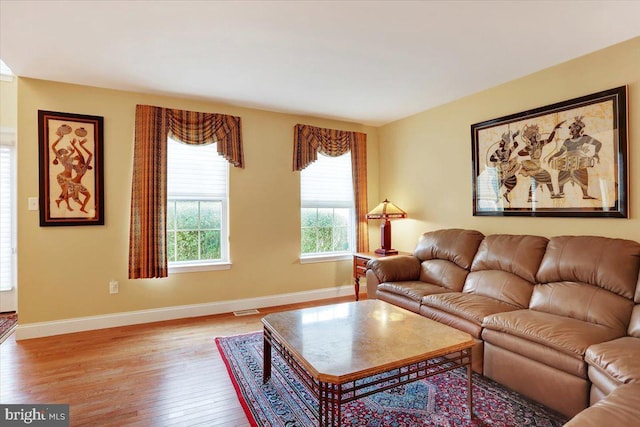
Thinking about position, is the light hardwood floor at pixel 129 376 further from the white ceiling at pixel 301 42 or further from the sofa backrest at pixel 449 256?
the white ceiling at pixel 301 42

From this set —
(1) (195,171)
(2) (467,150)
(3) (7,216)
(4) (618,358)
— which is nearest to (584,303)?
(4) (618,358)

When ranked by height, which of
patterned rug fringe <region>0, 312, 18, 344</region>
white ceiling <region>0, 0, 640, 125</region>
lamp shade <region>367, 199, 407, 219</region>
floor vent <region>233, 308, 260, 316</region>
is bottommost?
floor vent <region>233, 308, 260, 316</region>

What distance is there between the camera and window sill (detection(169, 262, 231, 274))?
3.76m

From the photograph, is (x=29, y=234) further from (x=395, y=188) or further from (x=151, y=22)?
(x=395, y=188)

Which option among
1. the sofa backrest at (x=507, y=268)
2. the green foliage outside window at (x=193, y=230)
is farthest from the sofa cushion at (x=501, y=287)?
the green foliage outside window at (x=193, y=230)

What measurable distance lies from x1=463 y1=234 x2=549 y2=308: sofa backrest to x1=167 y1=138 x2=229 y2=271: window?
2.80m

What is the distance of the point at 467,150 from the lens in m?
3.73

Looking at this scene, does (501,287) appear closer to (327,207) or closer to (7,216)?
(327,207)

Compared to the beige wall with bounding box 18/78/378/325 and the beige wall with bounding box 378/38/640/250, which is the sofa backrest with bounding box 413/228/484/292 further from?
the beige wall with bounding box 18/78/378/325

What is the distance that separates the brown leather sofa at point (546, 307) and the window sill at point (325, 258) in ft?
4.36

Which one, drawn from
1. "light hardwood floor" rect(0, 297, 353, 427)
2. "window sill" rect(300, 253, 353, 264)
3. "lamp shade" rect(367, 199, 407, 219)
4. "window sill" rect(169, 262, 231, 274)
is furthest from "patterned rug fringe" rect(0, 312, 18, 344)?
"lamp shade" rect(367, 199, 407, 219)

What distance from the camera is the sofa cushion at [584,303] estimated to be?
Answer: 215 cm

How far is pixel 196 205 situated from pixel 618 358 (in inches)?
151

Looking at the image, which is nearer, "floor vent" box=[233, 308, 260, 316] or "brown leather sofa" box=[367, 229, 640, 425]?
"brown leather sofa" box=[367, 229, 640, 425]
